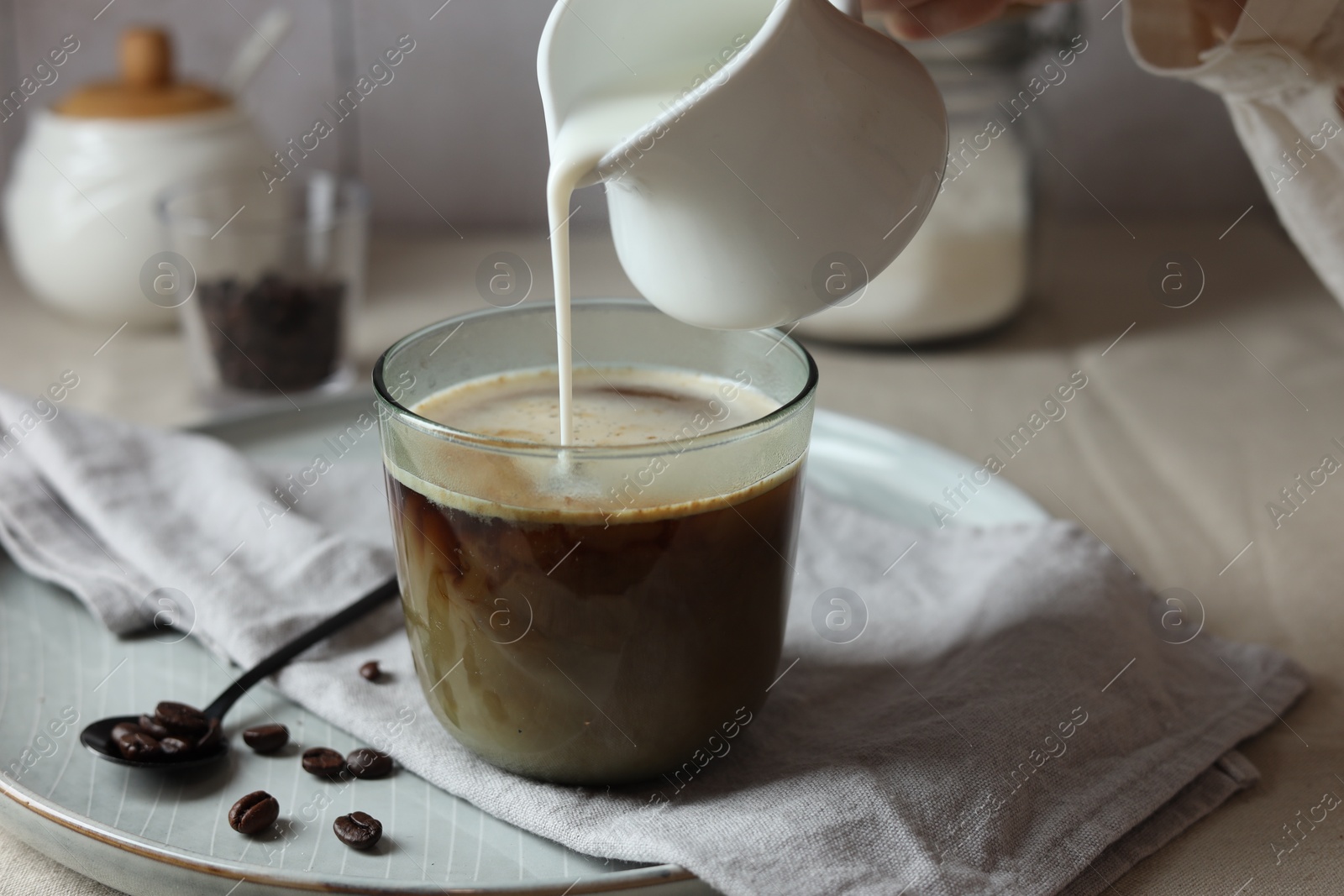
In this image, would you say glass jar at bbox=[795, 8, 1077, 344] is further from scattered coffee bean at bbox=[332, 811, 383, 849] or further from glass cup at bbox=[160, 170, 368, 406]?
scattered coffee bean at bbox=[332, 811, 383, 849]

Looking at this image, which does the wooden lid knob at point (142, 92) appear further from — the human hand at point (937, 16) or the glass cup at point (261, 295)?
the human hand at point (937, 16)

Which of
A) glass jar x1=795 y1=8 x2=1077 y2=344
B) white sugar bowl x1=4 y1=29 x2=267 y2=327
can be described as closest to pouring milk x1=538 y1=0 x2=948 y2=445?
glass jar x1=795 y1=8 x2=1077 y2=344

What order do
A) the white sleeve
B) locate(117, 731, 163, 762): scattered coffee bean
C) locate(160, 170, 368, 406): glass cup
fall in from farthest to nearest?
1. locate(160, 170, 368, 406): glass cup
2. the white sleeve
3. locate(117, 731, 163, 762): scattered coffee bean

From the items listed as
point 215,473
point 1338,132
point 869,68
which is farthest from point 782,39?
point 215,473

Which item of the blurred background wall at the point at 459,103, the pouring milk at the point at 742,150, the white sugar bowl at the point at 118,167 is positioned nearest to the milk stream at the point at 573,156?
the pouring milk at the point at 742,150

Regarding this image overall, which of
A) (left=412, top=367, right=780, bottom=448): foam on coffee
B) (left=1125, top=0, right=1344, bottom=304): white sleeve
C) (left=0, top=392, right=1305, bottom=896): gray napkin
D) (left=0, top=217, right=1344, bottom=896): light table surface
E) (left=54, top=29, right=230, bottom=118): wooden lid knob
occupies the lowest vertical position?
(left=0, top=217, right=1344, bottom=896): light table surface

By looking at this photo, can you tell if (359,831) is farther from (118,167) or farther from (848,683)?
(118,167)

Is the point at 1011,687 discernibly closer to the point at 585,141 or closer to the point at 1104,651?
the point at 1104,651
